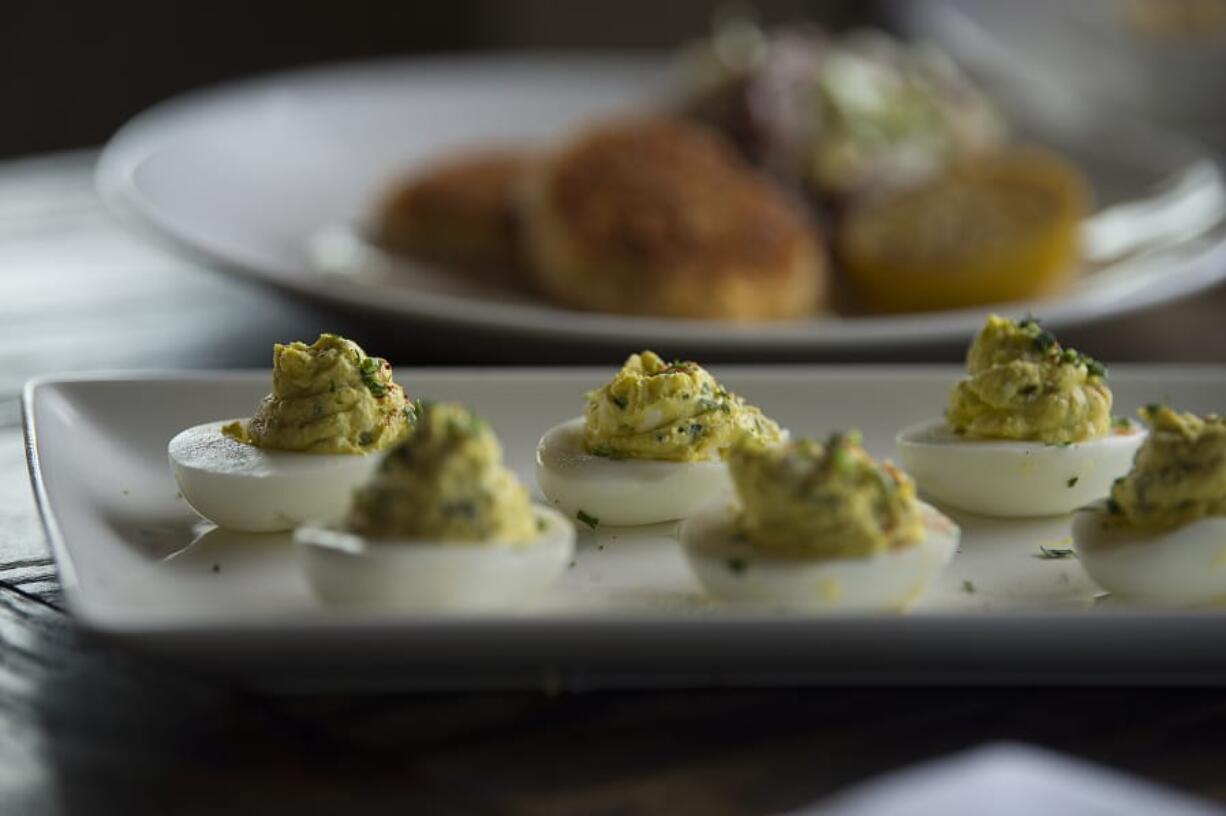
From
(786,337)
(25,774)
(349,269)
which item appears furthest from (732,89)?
(25,774)

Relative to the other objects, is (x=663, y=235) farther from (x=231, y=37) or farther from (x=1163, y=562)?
(x=231, y=37)

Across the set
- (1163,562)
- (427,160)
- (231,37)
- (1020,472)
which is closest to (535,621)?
(1163,562)

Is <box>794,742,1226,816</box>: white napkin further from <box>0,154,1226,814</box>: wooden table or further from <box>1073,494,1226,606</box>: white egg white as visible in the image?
<box>1073,494,1226,606</box>: white egg white

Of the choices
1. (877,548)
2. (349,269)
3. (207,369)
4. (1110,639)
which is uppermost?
(349,269)

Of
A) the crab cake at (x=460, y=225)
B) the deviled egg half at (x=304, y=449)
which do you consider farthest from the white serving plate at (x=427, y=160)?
the deviled egg half at (x=304, y=449)

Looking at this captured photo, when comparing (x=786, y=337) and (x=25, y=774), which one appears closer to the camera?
(x=25, y=774)

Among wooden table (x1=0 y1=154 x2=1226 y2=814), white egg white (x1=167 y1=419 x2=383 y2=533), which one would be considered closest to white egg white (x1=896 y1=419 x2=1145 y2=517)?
wooden table (x1=0 y1=154 x2=1226 y2=814)

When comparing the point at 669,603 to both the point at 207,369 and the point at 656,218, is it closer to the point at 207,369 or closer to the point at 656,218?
the point at 207,369

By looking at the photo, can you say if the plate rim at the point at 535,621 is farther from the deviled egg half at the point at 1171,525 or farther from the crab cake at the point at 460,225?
the crab cake at the point at 460,225
